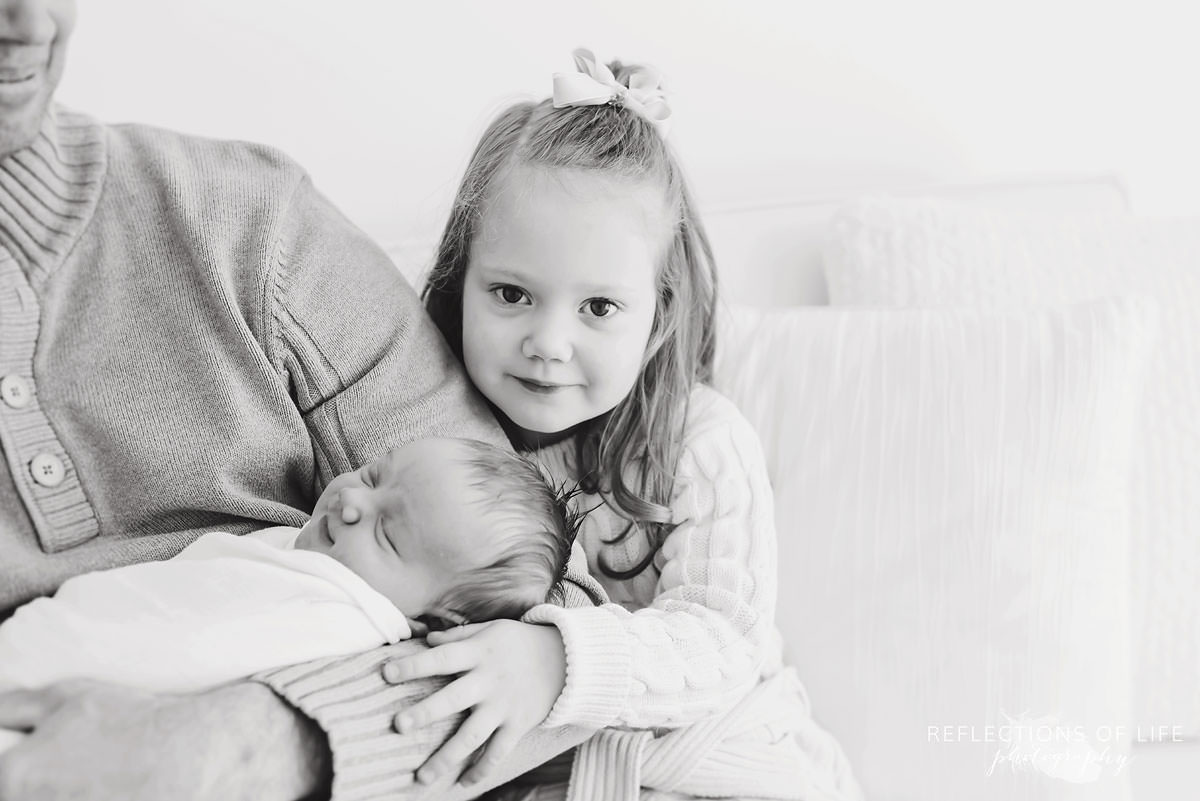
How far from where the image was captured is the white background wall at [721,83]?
194 centimetres

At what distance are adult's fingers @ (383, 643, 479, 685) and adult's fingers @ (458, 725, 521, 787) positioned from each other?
0.07 m

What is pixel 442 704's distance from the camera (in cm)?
99

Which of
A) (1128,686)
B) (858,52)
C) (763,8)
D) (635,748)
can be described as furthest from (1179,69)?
(635,748)

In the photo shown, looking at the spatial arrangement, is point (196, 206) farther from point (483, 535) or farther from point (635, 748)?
point (635, 748)

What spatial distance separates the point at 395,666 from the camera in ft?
3.22

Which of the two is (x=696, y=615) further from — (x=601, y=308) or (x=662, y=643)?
(x=601, y=308)

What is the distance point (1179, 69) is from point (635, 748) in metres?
1.82

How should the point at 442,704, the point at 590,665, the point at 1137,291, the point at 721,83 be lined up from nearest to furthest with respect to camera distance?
1. the point at 442,704
2. the point at 590,665
3. the point at 1137,291
4. the point at 721,83

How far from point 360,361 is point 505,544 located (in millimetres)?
280

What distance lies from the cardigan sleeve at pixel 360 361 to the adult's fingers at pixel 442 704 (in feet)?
0.06

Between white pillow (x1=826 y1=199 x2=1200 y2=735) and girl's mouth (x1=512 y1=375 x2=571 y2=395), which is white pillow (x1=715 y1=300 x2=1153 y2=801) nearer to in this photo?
white pillow (x1=826 y1=199 x2=1200 y2=735)

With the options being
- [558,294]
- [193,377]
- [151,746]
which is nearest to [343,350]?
[193,377]

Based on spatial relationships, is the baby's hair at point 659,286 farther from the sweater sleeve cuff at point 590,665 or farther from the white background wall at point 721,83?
the white background wall at point 721,83

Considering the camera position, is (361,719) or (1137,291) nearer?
(361,719)
